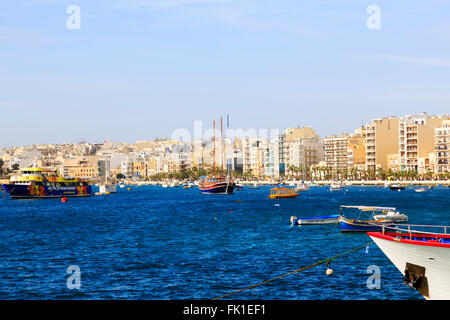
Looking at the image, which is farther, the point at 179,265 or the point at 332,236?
the point at 332,236

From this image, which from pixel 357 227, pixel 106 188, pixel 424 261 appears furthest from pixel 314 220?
pixel 106 188

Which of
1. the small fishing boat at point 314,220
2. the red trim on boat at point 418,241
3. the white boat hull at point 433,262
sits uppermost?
the red trim on boat at point 418,241

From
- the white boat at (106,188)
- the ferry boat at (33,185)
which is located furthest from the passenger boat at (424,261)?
the white boat at (106,188)

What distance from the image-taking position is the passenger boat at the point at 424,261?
22.0 metres

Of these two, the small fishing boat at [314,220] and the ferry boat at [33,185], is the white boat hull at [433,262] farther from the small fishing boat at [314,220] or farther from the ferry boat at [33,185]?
the ferry boat at [33,185]

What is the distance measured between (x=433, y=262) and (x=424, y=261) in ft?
1.40

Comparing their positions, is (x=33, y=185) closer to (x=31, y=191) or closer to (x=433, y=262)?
(x=31, y=191)

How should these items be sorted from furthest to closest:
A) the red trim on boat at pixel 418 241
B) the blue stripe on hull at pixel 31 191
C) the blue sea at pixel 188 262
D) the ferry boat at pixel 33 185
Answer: the blue stripe on hull at pixel 31 191, the ferry boat at pixel 33 185, the blue sea at pixel 188 262, the red trim on boat at pixel 418 241

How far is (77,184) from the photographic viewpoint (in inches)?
A: 5984

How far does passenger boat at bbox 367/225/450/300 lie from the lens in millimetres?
22000
